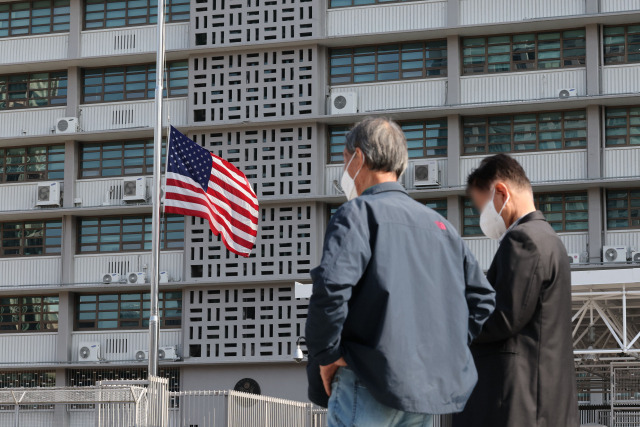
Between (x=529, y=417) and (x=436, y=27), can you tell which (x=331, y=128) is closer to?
(x=436, y=27)

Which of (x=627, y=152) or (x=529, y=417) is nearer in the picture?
(x=529, y=417)

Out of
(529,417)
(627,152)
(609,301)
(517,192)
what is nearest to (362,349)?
(529,417)

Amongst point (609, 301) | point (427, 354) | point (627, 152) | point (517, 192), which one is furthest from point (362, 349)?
point (627, 152)

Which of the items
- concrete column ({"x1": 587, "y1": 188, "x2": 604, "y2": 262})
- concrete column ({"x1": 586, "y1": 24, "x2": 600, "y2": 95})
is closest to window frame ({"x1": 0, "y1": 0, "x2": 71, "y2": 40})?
concrete column ({"x1": 586, "y1": 24, "x2": 600, "y2": 95})

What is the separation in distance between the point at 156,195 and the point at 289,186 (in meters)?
10.2

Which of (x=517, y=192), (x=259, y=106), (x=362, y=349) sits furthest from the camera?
(x=259, y=106)

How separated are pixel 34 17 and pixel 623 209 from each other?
1895cm

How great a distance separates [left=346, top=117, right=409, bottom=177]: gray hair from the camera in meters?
4.29

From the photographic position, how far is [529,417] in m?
5.11

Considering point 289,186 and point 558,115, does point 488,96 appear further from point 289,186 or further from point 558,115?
point 289,186

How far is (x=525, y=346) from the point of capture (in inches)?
203

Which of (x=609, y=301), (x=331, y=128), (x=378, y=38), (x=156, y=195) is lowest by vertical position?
(x=609, y=301)

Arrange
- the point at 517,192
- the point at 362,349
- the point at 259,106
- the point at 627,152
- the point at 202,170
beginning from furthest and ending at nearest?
the point at 259,106 < the point at 627,152 < the point at 202,170 < the point at 517,192 < the point at 362,349

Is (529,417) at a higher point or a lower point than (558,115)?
lower
